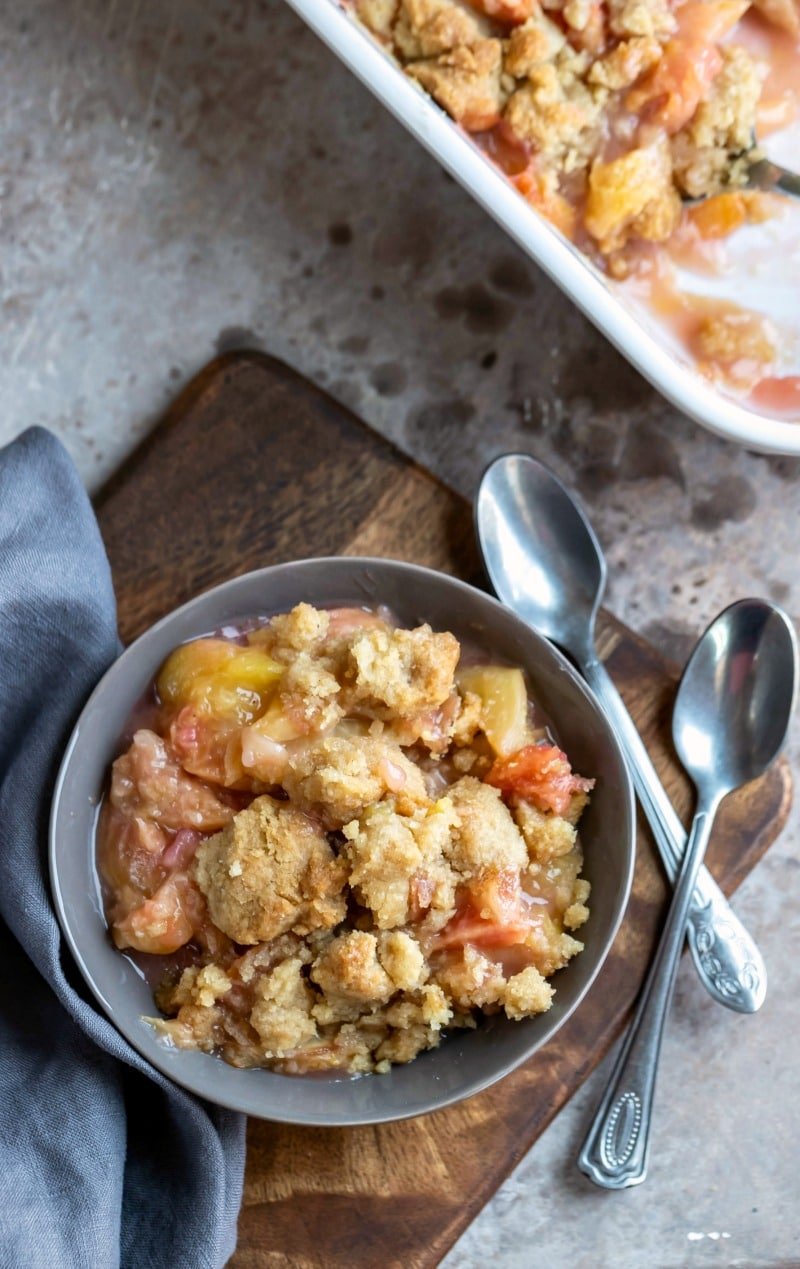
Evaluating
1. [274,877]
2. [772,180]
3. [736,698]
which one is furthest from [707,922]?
[772,180]

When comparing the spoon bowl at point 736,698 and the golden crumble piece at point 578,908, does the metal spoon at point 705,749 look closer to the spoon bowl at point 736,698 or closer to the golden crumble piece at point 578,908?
the spoon bowl at point 736,698

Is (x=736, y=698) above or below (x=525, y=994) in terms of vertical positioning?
below

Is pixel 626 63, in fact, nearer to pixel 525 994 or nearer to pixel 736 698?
pixel 736 698

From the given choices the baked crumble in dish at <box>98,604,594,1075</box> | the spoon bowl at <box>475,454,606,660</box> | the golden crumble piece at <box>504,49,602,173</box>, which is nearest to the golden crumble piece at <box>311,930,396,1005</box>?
the baked crumble in dish at <box>98,604,594,1075</box>

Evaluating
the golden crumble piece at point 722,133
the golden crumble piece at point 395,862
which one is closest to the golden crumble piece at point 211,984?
the golden crumble piece at point 395,862

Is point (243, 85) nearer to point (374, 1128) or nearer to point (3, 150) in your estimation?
point (3, 150)

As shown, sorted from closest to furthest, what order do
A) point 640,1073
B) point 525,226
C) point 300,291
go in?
point 525,226
point 640,1073
point 300,291
